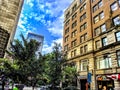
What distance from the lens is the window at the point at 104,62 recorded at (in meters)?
28.6

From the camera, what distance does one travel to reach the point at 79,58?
38.2 m

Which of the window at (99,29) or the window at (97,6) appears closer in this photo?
the window at (99,29)

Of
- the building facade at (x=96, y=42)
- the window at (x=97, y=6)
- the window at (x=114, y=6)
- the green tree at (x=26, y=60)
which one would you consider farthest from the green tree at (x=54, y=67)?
the window at (x=97, y=6)

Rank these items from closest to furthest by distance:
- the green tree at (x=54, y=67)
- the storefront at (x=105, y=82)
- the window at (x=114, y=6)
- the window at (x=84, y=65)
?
the green tree at (x=54, y=67) < the storefront at (x=105, y=82) < the window at (x=114, y=6) < the window at (x=84, y=65)

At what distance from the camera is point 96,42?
33.5 meters

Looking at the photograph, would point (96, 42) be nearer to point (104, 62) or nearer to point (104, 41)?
point (104, 41)

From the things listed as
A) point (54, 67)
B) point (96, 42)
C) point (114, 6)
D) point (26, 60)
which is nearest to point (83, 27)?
point (96, 42)

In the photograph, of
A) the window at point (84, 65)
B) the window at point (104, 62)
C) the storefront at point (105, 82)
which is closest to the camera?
the storefront at point (105, 82)

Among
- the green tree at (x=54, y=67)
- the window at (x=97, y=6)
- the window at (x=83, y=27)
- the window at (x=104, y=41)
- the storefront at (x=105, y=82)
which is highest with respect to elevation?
the window at (x=97, y=6)

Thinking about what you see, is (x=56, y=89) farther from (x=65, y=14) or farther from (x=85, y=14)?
A: (x=65, y=14)

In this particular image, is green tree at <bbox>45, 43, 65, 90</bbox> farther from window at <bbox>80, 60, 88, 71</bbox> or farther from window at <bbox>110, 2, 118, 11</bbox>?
window at <bbox>110, 2, 118, 11</bbox>

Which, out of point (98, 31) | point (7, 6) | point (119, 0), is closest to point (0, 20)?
point (7, 6)

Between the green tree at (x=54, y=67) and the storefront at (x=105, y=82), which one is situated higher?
the green tree at (x=54, y=67)

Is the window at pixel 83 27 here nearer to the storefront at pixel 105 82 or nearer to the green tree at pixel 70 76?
the green tree at pixel 70 76
